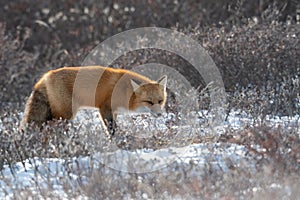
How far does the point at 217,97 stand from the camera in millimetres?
9945

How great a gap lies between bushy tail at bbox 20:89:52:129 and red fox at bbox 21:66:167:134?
0.04 ft

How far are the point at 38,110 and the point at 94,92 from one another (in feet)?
2.61

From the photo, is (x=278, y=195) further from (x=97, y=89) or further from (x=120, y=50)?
(x=120, y=50)

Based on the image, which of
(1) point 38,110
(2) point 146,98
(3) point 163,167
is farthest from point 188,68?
(3) point 163,167

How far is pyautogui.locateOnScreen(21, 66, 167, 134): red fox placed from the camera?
917 cm

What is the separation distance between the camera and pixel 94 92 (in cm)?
931

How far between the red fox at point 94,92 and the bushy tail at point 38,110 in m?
0.01

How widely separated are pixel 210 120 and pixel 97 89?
1600 mm

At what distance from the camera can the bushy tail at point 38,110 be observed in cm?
895

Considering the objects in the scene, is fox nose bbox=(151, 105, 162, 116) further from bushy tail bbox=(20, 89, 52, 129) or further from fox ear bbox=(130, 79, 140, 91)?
bushy tail bbox=(20, 89, 52, 129)

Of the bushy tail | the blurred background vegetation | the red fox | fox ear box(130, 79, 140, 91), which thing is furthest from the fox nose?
the bushy tail

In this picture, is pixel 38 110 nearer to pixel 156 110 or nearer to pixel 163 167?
pixel 156 110

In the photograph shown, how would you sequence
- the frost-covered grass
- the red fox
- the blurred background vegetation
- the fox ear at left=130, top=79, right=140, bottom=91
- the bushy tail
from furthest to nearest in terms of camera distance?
the fox ear at left=130, top=79, right=140, bottom=91 → the red fox → the bushy tail → the blurred background vegetation → the frost-covered grass

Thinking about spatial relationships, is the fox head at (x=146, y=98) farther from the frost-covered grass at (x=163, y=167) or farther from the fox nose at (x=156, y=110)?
the frost-covered grass at (x=163, y=167)
